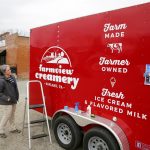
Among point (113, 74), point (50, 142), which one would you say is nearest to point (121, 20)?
point (113, 74)

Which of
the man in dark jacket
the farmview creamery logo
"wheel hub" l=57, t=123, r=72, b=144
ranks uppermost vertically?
the farmview creamery logo

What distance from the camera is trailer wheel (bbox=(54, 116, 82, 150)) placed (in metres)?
5.31

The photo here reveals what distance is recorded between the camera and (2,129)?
21.1 ft

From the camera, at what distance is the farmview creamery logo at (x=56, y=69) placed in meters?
5.75

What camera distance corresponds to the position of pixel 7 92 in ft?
20.9

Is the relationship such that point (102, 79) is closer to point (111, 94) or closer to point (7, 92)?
point (111, 94)

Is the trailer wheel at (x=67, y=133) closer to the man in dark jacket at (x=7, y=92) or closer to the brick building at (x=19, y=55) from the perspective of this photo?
the man in dark jacket at (x=7, y=92)

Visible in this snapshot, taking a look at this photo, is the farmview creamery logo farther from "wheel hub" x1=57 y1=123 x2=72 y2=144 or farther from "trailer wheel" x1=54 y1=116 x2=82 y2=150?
"wheel hub" x1=57 y1=123 x2=72 y2=144

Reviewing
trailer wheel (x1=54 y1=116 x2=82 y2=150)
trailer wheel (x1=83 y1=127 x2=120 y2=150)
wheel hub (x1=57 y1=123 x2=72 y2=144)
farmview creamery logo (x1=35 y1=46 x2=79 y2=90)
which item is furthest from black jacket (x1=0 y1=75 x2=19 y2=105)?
trailer wheel (x1=83 y1=127 x2=120 y2=150)

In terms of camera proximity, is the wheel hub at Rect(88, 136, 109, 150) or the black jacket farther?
the black jacket

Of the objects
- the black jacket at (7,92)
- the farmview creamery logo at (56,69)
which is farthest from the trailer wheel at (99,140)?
the black jacket at (7,92)

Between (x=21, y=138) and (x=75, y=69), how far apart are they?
223 cm

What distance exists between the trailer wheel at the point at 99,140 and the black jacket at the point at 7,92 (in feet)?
7.80

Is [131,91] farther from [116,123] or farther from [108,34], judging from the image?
[108,34]
